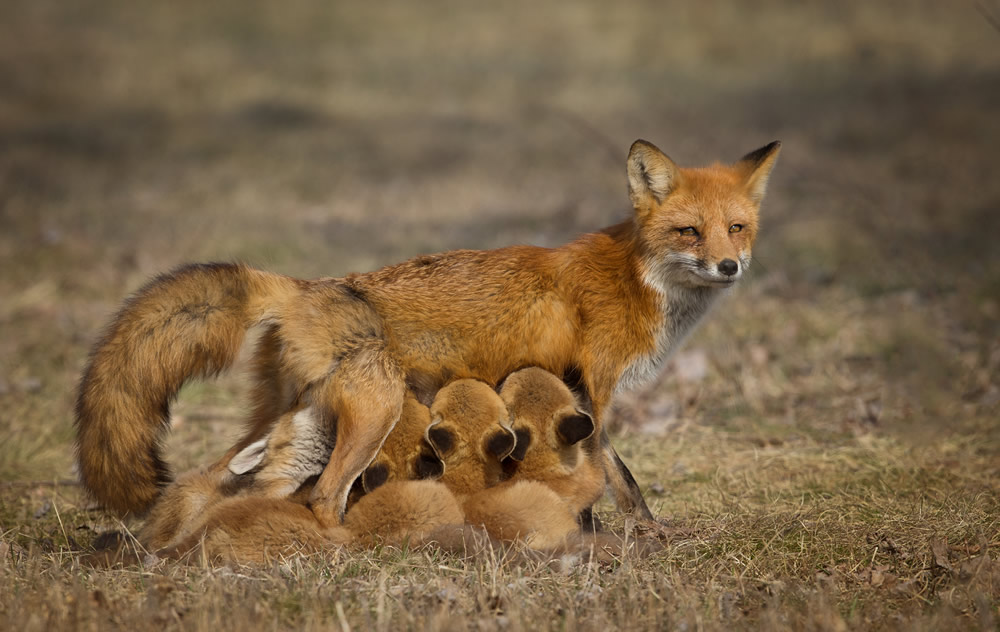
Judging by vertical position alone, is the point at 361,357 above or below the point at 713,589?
above

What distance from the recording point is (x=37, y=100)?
79.8ft

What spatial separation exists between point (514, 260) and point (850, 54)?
82.1ft

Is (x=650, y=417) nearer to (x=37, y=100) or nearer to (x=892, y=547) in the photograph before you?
(x=892, y=547)

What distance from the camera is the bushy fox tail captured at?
562 centimetres

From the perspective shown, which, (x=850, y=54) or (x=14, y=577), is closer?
(x=14, y=577)

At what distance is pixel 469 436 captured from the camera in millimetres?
5879

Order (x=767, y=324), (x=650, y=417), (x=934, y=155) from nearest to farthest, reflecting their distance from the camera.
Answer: (x=650, y=417), (x=767, y=324), (x=934, y=155)

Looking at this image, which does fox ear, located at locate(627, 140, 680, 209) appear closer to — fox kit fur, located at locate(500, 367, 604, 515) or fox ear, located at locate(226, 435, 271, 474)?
fox kit fur, located at locate(500, 367, 604, 515)

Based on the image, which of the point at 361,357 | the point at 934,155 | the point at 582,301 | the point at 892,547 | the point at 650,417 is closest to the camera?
the point at 892,547

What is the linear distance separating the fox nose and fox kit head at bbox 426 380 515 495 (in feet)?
5.48

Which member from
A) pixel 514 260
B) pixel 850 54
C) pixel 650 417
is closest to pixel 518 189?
pixel 650 417

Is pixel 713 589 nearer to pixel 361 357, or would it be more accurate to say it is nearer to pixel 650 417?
pixel 361 357

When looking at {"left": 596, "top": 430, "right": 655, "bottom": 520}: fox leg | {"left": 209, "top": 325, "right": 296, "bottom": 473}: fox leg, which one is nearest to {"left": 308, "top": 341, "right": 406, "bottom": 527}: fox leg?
{"left": 209, "top": 325, "right": 296, "bottom": 473}: fox leg

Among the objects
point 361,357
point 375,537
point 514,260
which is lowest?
point 375,537
